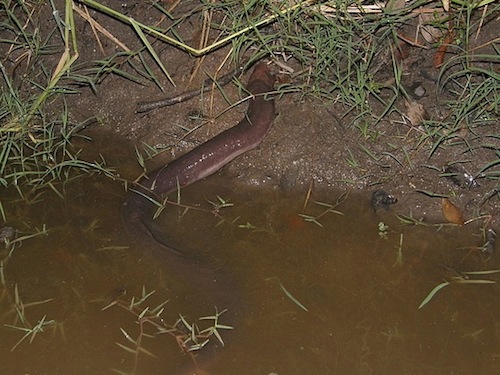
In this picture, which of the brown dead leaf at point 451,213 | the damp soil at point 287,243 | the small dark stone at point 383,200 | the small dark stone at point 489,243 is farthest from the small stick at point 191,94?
the small dark stone at point 489,243

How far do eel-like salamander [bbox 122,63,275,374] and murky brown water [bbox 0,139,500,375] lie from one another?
2.4 inches

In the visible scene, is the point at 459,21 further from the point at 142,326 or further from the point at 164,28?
the point at 142,326

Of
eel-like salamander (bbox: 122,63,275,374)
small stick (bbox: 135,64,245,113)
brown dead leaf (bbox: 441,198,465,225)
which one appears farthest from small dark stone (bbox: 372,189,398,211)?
small stick (bbox: 135,64,245,113)

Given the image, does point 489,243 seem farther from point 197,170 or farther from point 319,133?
point 197,170

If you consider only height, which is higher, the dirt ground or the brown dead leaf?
the dirt ground

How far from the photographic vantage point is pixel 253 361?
108 inches

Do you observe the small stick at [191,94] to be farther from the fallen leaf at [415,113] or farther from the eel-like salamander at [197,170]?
the fallen leaf at [415,113]

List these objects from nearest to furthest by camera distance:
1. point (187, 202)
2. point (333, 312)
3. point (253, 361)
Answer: point (253, 361) → point (333, 312) → point (187, 202)

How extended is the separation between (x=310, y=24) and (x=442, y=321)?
1.57 m

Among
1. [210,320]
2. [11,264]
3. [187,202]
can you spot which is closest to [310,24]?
[187,202]

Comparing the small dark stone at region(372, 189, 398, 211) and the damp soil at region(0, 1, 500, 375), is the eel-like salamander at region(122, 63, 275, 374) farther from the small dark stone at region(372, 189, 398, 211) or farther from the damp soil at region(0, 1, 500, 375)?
the small dark stone at region(372, 189, 398, 211)

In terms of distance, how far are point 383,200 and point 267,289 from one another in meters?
0.79

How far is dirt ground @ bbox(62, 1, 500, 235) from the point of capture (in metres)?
3.54

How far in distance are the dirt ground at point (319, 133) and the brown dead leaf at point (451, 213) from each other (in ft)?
0.09
